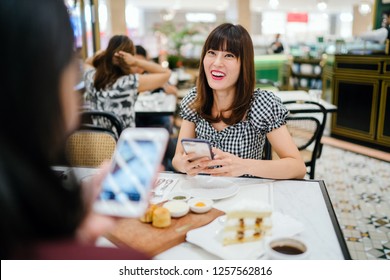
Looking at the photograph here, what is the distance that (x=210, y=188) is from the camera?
143cm

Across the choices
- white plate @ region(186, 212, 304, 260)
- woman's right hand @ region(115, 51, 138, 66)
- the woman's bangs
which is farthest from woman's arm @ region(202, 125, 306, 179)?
woman's right hand @ region(115, 51, 138, 66)

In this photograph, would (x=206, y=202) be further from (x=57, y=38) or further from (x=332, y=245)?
(x=57, y=38)

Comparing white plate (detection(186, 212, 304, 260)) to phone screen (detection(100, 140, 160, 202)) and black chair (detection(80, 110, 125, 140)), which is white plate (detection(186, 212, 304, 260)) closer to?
phone screen (detection(100, 140, 160, 202))

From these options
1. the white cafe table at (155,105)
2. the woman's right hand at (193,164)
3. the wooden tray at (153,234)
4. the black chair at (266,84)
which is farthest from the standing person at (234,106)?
the black chair at (266,84)

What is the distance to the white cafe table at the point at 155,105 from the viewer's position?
3210 millimetres

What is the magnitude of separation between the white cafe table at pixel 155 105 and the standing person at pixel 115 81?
0.93 ft

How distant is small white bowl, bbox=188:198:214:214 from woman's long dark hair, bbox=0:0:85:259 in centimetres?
69

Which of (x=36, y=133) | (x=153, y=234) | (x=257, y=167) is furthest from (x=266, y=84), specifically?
(x=36, y=133)

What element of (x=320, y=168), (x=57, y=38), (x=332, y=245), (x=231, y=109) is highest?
(x=57, y=38)

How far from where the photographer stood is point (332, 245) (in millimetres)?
1020
